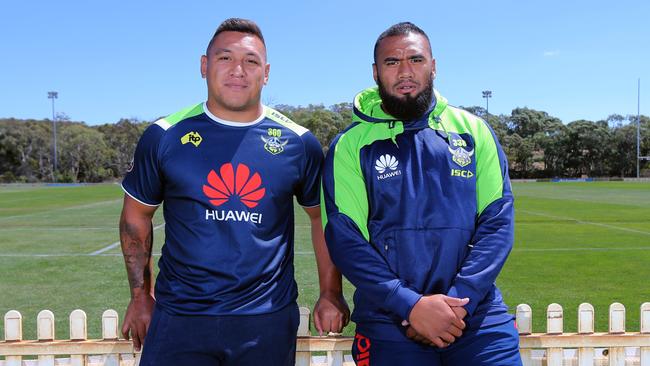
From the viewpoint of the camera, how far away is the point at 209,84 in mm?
2797

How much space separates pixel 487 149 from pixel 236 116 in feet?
4.12

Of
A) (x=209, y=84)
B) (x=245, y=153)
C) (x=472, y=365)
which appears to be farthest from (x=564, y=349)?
(x=209, y=84)

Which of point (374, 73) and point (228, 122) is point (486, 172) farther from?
point (228, 122)

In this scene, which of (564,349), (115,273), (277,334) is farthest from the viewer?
(115,273)

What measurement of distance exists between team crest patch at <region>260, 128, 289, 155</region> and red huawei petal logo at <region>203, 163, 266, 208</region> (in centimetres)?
17

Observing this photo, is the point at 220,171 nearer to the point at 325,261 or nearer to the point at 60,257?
the point at 325,261

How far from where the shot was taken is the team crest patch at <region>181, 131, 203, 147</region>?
2.70 metres

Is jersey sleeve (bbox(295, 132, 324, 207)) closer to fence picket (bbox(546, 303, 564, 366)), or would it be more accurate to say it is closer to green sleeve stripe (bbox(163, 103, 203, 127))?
green sleeve stripe (bbox(163, 103, 203, 127))

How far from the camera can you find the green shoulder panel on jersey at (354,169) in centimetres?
257

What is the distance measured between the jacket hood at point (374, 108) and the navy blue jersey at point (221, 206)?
37cm

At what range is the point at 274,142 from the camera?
2771 mm

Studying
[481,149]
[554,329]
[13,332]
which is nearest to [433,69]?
[481,149]

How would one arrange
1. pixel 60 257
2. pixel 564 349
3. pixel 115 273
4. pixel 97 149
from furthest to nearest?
pixel 97 149
pixel 60 257
pixel 115 273
pixel 564 349

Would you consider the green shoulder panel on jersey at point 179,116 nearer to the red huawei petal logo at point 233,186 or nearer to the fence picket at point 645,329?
the red huawei petal logo at point 233,186
